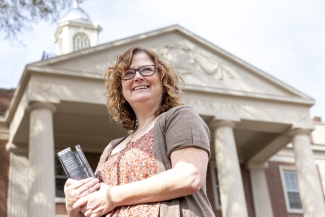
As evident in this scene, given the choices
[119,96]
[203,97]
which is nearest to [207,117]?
[203,97]

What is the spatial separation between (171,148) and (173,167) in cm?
9

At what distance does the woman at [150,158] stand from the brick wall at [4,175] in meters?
18.3

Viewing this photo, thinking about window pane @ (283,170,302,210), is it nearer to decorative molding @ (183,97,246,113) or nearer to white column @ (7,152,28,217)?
decorative molding @ (183,97,246,113)

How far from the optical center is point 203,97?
2109cm

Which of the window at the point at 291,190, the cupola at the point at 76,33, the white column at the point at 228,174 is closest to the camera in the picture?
the white column at the point at 228,174

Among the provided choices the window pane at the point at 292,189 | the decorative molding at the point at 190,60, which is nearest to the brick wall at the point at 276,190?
the window pane at the point at 292,189

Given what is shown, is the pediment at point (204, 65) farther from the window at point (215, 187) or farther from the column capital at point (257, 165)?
the column capital at point (257, 165)

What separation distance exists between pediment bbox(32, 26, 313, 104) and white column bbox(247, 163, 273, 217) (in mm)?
4624

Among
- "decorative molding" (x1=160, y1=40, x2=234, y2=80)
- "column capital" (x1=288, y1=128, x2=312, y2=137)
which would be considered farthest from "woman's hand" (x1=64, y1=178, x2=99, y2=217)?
"column capital" (x1=288, y1=128, x2=312, y2=137)

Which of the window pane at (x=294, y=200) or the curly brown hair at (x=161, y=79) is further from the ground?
the window pane at (x=294, y=200)

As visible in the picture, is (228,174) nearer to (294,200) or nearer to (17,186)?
(17,186)

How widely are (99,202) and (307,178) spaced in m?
19.5

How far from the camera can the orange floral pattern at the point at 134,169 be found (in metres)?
2.54

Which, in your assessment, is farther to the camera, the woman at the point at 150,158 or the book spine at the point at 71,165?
the book spine at the point at 71,165
